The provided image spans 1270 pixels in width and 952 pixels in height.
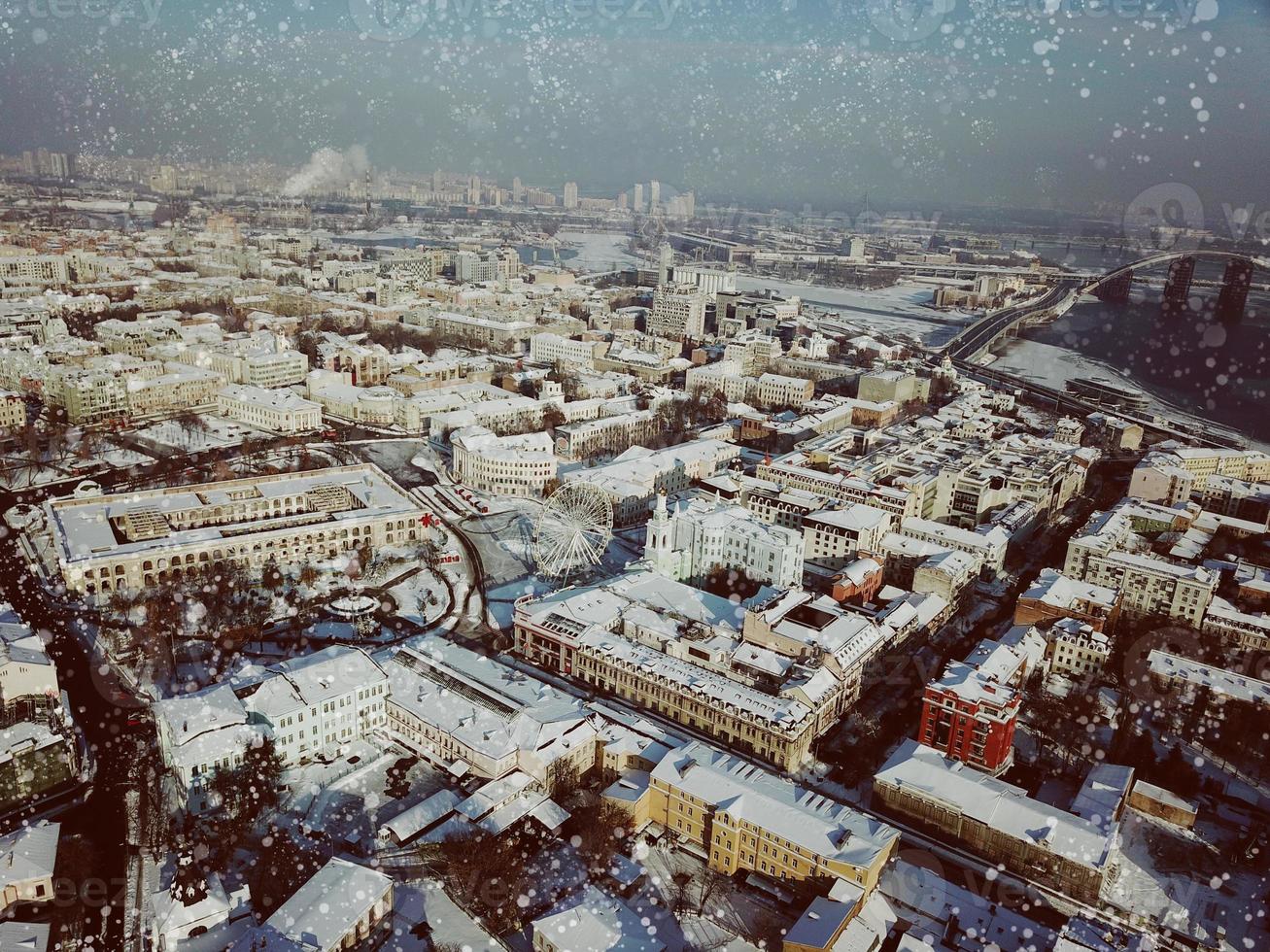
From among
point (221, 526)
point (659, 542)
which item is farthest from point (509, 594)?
point (221, 526)

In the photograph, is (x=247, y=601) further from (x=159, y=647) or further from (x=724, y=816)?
(x=724, y=816)

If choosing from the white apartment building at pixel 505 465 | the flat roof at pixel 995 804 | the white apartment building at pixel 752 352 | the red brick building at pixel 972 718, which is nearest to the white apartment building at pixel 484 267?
the white apartment building at pixel 752 352

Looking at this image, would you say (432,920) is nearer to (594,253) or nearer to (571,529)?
(571,529)

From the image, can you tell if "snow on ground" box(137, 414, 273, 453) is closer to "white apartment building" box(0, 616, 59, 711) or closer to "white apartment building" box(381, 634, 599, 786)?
"white apartment building" box(0, 616, 59, 711)

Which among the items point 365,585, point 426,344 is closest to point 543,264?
point 426,344

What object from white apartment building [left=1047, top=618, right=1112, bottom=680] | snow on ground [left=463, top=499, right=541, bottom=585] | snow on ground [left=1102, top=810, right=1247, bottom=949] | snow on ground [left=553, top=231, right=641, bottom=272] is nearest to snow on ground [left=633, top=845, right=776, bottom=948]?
snow on ground [left=1102, top=810, right=1247, bottom=949]
